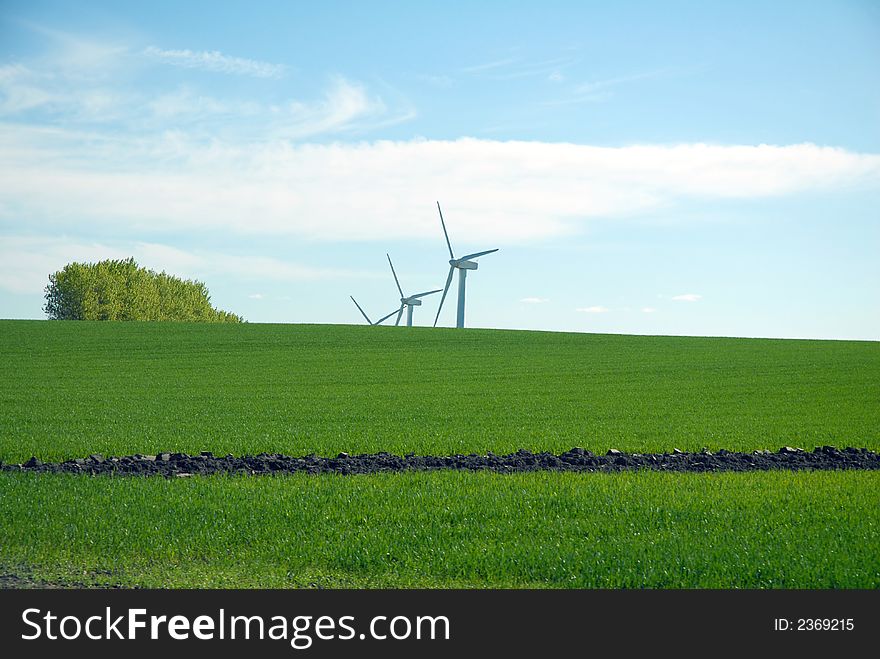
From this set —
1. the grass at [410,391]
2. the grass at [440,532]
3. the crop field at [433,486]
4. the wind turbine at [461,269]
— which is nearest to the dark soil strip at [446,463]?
the crop field at [433,486]

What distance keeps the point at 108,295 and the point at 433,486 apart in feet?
293

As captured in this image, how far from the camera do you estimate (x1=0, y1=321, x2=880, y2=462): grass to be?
821 inches

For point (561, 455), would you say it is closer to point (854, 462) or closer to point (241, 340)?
point (854, 462)

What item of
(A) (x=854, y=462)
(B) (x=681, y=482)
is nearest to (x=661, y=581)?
(B) (x=681, y=482)

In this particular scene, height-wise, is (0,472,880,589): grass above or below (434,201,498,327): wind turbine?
below

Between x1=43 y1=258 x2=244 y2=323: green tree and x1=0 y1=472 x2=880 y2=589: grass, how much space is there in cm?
8587

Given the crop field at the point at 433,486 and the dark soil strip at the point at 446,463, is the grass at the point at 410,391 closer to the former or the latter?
the crop field at the point at 433,486

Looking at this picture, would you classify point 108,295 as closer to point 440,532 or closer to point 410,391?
point 410,391

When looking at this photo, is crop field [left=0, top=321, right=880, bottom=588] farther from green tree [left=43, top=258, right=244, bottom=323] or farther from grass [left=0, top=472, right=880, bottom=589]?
green tree [left=43, top=258, right=244, bottom=323]

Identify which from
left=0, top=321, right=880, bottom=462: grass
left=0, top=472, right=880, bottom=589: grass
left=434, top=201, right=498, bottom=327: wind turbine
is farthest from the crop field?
left=434, top=201, right=498, bottom=327: wind turbine

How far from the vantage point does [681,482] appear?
14641 millimetres

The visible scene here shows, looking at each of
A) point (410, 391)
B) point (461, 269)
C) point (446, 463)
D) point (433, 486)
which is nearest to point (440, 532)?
point (433, 486)

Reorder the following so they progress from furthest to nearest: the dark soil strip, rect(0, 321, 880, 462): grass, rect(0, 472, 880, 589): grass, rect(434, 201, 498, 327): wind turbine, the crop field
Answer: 1. rect(434, 201, 498, 327): wind turbine
2. rect(0, 321, 880, 462): grass
3. the dark soil strip
4. the crop field
5. rect(0, 472, 880, 589): grass

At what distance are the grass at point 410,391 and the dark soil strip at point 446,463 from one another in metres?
1.44
